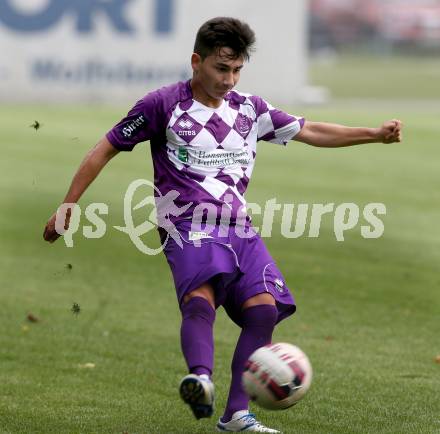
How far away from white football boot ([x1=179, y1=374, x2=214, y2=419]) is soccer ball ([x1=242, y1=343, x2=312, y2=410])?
0.32 m

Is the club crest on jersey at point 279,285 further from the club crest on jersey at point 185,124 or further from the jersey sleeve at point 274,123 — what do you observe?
the club crest on jersey at point 185,124

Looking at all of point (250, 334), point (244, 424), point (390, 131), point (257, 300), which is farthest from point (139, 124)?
point (244, 424)

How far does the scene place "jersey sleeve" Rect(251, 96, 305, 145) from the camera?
6.52 m

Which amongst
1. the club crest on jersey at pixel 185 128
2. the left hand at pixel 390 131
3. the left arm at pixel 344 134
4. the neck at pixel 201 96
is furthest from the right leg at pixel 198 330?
the left hand at pixel 390 131

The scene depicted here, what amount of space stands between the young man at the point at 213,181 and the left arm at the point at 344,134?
2 cm

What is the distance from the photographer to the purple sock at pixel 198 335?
5867 mm

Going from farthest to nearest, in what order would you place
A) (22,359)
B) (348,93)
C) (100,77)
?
(348,93) < (100,77) < (22,359)

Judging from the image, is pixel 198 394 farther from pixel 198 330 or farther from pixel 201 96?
pixel 201 96

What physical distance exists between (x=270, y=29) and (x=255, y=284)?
614 inches

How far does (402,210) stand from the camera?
14.7 meters

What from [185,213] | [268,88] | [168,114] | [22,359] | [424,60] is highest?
[168,114]

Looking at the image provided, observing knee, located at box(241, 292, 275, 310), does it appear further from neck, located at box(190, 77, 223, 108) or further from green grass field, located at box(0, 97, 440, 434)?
neck, located at box(190, 77, 223, 108)

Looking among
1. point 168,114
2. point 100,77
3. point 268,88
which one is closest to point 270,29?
point 268,88

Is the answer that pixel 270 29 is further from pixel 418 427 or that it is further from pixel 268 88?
pixel 418 427
